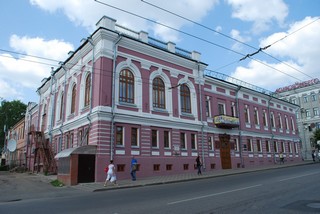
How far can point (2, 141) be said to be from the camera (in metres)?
64.8

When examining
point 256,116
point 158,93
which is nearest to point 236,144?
point 256,116

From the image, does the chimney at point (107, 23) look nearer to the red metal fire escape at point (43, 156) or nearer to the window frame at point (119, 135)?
the window frame at point (119, 135)

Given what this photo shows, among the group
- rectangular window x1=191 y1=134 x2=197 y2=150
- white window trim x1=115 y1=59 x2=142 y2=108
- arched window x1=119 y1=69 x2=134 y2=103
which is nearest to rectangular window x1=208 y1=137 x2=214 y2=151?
rectangular window x1=191 y1=134 x2=197 y2=150

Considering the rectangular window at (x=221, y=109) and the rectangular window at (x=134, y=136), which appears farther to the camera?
the rectangular window at (x=221, y=109)

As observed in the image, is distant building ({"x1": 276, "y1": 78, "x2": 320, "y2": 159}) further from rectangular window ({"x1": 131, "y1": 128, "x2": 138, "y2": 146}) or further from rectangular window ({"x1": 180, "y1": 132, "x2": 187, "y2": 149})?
rectangular window ({"x1": 131, "y1": 128, "x2": 138, "y2": 146})

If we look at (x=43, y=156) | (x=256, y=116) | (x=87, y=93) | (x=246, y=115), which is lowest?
(x=43, y=156)

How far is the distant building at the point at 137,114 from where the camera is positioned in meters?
19.8

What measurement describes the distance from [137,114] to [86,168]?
5756mm

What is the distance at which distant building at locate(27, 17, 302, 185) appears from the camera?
1980 cm

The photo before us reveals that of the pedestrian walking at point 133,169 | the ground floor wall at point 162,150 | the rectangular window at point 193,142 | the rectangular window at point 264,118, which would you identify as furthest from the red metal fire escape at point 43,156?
the rectangular window at point 264,118

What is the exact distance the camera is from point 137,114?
854 inches

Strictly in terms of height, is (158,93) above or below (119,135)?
above

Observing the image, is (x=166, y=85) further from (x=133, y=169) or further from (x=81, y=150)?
(x=81, y=150)

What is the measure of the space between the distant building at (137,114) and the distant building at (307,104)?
29.6 meters
